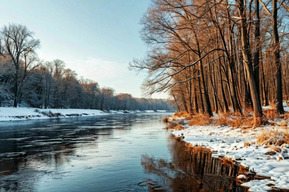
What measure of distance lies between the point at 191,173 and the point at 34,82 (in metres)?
65.8

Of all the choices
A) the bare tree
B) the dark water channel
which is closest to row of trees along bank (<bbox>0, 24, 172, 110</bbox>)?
the bare tree

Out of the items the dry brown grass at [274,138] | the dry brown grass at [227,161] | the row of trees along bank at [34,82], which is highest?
the row of trees along bank at [34,82]

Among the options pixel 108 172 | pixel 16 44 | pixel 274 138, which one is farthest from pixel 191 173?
pixel 16 44

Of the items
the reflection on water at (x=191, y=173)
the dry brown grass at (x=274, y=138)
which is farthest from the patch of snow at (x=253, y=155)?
the reflection on water at (x=191, y=173)

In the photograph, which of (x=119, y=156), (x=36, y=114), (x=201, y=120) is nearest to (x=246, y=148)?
(x=119, y=156)

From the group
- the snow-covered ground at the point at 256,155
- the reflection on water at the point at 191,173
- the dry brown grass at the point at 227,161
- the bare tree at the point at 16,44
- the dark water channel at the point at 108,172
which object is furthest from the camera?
the bare tree at the point at 16,44

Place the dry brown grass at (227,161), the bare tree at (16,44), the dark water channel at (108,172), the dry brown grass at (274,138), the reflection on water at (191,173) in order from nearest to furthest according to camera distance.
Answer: the reflection on water at (191,173)
the dark water channel at (108,172)
the dry brown grass at (227,161)
the dry brown grass at (274,138)
the bare tree at (16,44)

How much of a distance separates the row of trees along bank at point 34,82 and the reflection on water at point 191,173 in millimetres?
37374

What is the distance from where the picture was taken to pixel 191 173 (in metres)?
6.64

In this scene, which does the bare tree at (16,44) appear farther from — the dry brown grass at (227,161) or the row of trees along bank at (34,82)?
the dry brown grass at (227,161)

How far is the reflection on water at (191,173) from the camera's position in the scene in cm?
548

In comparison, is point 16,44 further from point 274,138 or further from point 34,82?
point 274,138

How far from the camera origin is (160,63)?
50.7ft

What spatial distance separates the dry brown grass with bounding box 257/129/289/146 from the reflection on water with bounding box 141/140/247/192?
1.95 metres
